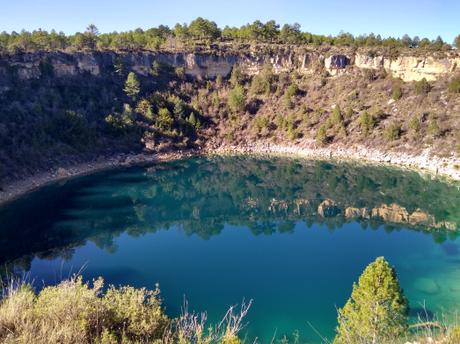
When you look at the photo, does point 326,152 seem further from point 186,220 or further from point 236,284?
point 236,284

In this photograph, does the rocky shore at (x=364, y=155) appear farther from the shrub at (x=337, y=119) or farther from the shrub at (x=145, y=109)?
the shrub at (x=145, y=109)

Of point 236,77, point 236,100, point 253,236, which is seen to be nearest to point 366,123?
point 236,100

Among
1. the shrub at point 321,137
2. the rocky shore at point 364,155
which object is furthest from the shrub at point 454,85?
the shrub at point 321,137

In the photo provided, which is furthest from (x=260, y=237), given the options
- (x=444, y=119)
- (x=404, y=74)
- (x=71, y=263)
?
(x=404, y=74)

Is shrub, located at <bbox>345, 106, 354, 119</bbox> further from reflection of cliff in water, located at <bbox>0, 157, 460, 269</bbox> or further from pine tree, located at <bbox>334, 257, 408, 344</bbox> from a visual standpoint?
pine tree, located at <bbox>334, 257, 408, 344</bbox>

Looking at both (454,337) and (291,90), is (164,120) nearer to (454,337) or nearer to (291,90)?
(291,90)

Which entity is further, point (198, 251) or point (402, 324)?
point (198, 251)

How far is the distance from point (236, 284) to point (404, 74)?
55.7 meters

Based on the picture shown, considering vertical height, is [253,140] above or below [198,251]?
above

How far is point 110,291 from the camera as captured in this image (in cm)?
1102

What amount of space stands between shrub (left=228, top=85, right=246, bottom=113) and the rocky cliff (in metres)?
10.0

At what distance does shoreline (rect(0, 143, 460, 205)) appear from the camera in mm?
44375

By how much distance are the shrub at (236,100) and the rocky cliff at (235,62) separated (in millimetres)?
10008

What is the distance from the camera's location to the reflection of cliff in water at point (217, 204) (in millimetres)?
33750
